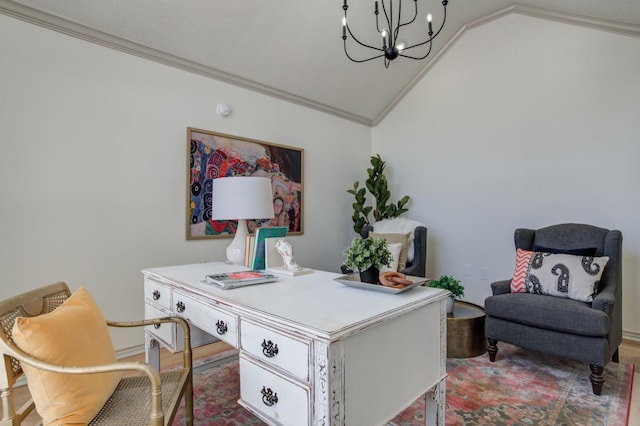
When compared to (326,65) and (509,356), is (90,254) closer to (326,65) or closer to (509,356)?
(326,65)

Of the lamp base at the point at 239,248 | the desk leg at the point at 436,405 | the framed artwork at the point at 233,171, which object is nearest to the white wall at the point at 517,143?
the framed artwork at the point at 233,171

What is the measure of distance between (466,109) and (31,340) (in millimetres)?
4141

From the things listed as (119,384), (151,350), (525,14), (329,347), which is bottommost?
(151,350)

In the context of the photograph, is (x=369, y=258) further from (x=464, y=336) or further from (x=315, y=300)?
(x=464, y=336)

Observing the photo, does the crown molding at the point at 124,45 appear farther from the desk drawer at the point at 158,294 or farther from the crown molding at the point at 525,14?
the desk drawer at the point at 158,294

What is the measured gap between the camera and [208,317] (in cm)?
137

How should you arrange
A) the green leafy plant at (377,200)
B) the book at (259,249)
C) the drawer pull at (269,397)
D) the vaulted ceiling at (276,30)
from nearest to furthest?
the drawer pull at (269,397) < the book at (259,249) < the vaulted ceiling at (276,30) < the green leafy plant at (377,200)

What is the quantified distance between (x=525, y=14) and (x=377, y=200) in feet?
8.20

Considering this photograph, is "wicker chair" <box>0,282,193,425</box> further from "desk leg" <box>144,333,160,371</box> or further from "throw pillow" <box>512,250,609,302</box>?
"throw pillow" <box>512,250,609,302</box>

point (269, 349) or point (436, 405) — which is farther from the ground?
point (269, 349)

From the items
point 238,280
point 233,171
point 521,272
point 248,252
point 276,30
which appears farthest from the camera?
point 233,171

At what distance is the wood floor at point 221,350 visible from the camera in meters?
1.78

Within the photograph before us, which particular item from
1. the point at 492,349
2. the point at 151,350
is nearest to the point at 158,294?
the point at 151,350

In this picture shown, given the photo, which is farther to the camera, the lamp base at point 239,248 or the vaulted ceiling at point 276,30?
the vaulted ceiling at point 276,30
